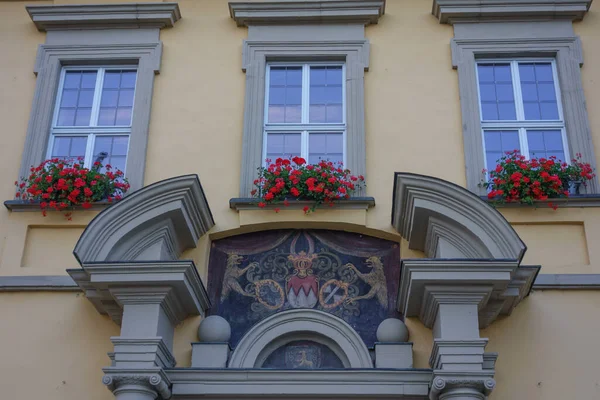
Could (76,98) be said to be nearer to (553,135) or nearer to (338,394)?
(338,394)

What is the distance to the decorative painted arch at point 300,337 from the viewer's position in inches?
319

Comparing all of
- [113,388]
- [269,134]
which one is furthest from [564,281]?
[113,388]

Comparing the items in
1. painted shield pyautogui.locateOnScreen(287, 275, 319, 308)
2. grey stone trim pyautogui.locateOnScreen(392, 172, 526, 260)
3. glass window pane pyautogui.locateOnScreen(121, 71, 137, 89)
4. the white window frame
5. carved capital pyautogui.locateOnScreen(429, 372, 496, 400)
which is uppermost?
glass window pane pyautogui.locateOnScreen(121, 71, 137, 89)

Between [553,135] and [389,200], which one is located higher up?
[553,135]

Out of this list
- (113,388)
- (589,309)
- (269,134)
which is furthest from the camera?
(269,134)

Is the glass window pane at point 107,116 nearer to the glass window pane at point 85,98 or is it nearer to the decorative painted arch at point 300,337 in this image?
the glass window pane at point 85,98

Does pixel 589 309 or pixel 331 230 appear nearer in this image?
pixel 589 309

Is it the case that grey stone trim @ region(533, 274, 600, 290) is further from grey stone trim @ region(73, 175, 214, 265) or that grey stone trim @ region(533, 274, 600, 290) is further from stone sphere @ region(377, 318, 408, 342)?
grey stone trim @ region(73, 175, 214, 265)

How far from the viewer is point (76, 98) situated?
9984 millimetres

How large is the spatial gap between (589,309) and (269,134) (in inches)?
146

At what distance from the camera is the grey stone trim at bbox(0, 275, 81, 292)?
338 inches

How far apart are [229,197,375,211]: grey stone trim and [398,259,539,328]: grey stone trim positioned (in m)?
1.10

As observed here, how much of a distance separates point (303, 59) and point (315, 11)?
574 millimetres

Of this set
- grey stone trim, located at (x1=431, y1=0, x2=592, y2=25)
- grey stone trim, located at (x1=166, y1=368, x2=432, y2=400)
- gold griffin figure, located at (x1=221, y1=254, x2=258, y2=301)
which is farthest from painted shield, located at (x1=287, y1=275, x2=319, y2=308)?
grey stone trim, located at (x1=431, y1=0, x2=592, y2=25)
